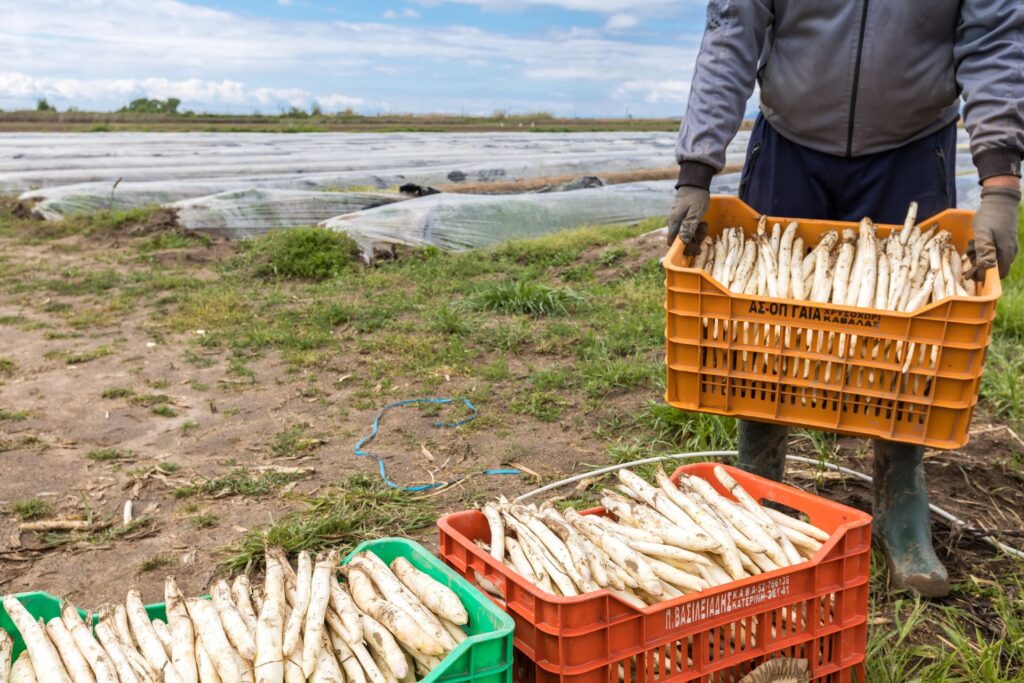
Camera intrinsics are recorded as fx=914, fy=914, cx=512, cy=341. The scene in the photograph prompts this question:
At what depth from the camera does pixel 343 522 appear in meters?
3.39

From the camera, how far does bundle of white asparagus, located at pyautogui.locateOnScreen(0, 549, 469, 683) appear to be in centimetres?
174

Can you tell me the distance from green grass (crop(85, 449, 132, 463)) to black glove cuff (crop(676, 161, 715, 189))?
2.94 m

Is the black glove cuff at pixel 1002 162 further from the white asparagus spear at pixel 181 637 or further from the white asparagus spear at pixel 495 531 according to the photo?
the white asparagus spear at pixel 181 637

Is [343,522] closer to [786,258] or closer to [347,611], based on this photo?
[347,611]

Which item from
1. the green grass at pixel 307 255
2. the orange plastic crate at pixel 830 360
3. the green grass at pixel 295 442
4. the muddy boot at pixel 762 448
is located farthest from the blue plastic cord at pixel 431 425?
the green grass at pixel 307 255

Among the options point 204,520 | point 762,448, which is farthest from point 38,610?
point 762,448

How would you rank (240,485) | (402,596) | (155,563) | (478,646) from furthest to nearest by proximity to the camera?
(240,485), (155,563), (402,596), (478,646)

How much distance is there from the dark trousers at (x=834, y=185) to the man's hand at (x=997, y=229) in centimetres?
42

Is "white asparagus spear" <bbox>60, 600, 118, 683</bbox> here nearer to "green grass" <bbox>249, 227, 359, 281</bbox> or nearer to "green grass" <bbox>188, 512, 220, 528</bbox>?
"green grass" <bbox>188, 512, 220, 528</bbox>

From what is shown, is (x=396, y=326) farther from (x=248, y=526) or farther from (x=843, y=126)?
(x=843, y=126)

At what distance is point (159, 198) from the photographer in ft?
41.7

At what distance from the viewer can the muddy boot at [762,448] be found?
299 centimetres

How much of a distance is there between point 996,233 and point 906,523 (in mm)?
973

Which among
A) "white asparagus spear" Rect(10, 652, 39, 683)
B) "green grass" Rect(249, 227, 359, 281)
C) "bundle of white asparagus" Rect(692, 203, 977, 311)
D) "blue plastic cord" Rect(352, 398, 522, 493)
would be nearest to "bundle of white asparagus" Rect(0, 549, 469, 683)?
"white asparagus spear" Rect(10, 652, 39, 683)
